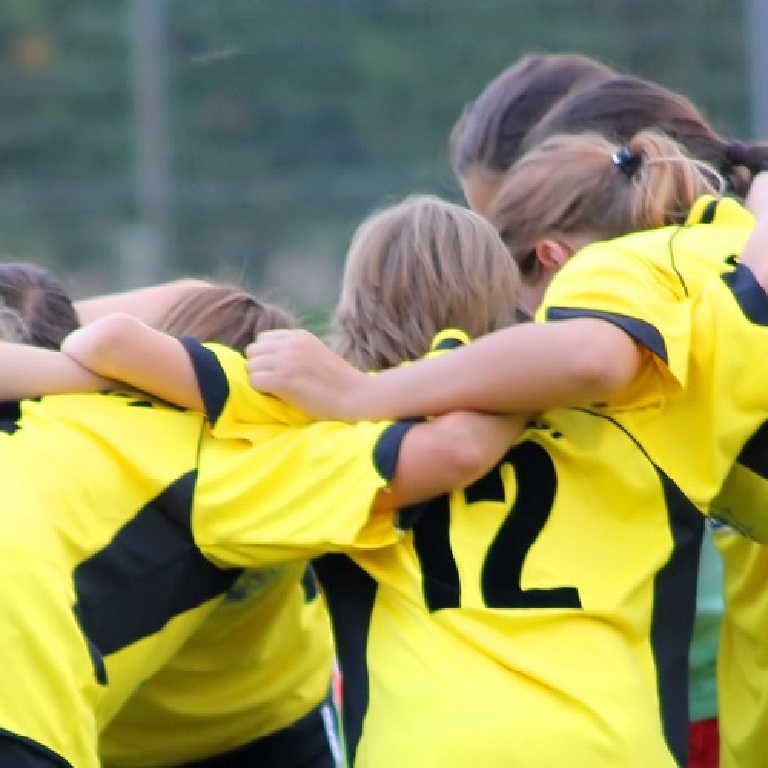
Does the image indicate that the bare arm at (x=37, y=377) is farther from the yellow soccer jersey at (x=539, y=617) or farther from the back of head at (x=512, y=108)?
the back of head at (x=512, y=108)

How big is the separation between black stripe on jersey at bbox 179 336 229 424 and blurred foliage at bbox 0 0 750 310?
6.56 meters

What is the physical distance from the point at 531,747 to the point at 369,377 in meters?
0.54

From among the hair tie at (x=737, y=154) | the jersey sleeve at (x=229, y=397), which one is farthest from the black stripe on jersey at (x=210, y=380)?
the hair tie at (x=737, y=154)

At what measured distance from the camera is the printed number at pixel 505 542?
6.88 feet

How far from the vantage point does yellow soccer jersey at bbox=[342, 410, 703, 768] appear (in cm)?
201

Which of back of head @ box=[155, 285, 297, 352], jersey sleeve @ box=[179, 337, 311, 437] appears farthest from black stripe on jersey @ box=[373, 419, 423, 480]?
back of head @ box=[155, 285, 297, 352]

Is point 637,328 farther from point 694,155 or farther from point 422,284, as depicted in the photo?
point 694,155

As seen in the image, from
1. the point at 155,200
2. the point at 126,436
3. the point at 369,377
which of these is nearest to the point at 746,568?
the point at 369,377

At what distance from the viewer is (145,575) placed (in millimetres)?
2158

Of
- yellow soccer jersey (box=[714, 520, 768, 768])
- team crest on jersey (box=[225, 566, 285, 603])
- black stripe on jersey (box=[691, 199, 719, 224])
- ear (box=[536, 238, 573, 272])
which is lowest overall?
yellow soccer jersey (box=[714, 520, 768, 768])

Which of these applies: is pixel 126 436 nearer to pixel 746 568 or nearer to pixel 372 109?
pixel 746 568

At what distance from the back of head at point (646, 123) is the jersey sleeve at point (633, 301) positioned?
0.60 meters

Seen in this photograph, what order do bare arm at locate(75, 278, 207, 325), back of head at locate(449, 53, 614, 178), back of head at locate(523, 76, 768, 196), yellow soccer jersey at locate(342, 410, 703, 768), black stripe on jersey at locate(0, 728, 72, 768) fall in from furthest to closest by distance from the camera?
1. back of head at locate(449, 53, 614, 178)
2. back of head at locate(523, 76, 768, 196)
3. bare arm at locate(75, 278, 207, 325)
4. yellow soccer jersey at locate(342, 410, 703, 768)
5. black stripe on jersey at locate(0, 728, 72, 768)

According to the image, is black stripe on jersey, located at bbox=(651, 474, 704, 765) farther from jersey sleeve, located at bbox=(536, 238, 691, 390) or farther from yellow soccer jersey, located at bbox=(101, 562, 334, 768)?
yellow soccer jersey, located at bbox=(101, 562, 334, 768)
